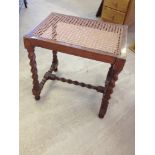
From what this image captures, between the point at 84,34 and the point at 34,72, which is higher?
the point at 84,34

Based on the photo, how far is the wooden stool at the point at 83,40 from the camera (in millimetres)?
1055

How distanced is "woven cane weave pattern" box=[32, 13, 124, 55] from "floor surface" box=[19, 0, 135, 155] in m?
0.52

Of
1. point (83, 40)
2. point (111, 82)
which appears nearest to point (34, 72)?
point (83, 40)

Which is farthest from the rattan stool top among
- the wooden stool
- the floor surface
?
the floor surface

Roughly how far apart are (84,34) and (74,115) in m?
0.55

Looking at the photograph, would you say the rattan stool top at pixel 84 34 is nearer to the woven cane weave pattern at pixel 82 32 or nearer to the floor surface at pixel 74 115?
the woven cane weave pattern at pixel 82 32

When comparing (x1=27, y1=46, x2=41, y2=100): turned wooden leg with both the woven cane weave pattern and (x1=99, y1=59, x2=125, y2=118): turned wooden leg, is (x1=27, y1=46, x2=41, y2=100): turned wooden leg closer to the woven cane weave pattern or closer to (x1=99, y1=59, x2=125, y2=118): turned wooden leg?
the woven cane weave pattern

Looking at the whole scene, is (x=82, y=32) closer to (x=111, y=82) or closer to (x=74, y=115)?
(x=111, y=82)

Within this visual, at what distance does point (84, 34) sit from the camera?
1203 mm

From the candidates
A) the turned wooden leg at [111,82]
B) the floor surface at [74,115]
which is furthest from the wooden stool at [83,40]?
the floor surface at [74,115]

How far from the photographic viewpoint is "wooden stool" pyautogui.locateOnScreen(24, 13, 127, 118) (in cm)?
105

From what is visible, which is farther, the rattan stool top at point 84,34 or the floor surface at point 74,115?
the floor surface at point 74,115
